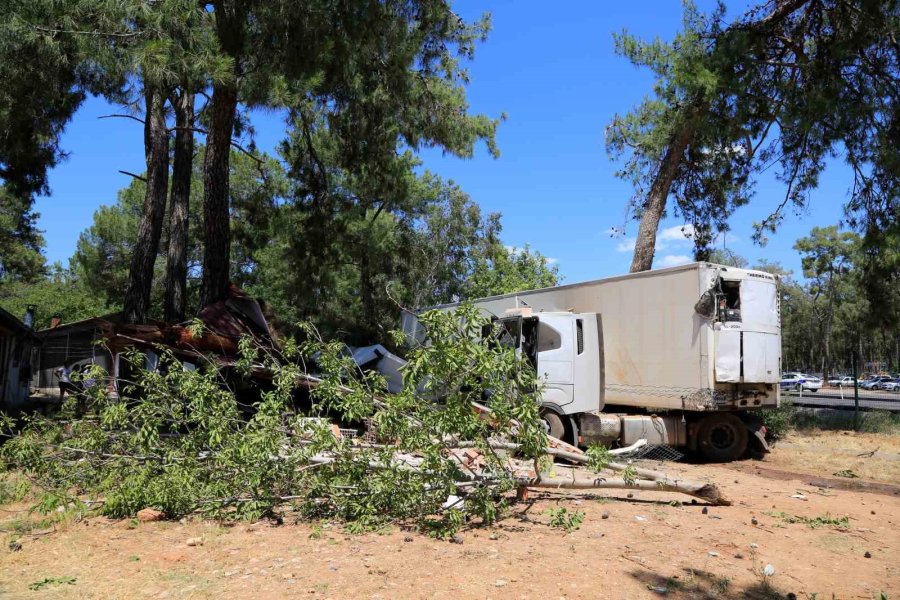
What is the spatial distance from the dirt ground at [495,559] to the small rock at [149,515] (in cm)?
11

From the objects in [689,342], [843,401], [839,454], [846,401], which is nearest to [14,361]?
[689,342]

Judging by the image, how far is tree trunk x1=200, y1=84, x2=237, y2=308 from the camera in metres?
13.2

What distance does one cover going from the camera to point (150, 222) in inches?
593

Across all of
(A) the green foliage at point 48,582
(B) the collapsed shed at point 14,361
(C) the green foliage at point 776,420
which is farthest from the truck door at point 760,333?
(B) the collapsed shed at point 14,361

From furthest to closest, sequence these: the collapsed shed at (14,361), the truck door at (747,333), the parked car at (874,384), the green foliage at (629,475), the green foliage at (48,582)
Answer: the parked car at (874,384) → the collapsed shed at (14,361) → the truck door at (747,333) → the green foliage at (629,475) → the green foliage at (48,582)

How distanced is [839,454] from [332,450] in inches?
414

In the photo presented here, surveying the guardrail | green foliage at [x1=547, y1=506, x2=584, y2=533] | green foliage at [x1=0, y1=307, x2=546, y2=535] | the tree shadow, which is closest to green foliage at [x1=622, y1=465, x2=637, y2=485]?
green foliage at [x1=547, y1=506, x2=584, y2=533]

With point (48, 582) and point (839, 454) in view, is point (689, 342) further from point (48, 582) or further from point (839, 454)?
point (48, 582)

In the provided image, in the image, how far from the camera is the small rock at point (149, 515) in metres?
6.48

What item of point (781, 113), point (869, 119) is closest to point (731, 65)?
point (781, 113)

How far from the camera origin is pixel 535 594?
462 centimetres

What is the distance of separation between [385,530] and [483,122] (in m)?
11.9

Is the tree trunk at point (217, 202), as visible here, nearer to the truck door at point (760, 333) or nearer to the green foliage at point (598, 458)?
the green foliage at point (598, 458)

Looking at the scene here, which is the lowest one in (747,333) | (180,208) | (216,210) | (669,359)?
(669,359)
